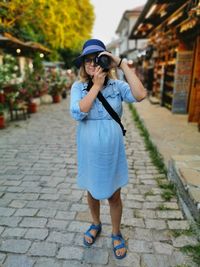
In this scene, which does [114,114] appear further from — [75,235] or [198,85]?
[198,85]

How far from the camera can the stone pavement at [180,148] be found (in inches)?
110

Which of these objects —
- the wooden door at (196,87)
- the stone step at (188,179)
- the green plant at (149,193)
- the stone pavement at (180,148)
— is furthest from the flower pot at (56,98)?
the green plant at (149,193)

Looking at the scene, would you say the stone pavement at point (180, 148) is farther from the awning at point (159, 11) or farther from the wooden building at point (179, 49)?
the awning at point (159, 11)

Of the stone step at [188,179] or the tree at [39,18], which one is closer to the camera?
the stone step at [188,179]

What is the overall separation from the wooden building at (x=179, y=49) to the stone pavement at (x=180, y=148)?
1.99ft

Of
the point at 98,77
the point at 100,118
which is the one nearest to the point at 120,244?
the point at 100,118

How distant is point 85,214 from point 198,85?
516cm

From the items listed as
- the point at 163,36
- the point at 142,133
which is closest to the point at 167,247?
the point at 142,133

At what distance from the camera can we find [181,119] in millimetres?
7477

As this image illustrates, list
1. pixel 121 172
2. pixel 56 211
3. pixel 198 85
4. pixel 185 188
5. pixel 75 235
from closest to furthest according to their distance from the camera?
pixel 121 172, pixel 75 235, pixel 185 188, pixel 56 211, pixel 198 85

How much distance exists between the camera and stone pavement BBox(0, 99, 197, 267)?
2.31 meters

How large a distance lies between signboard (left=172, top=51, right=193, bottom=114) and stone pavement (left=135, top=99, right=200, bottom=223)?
37cm

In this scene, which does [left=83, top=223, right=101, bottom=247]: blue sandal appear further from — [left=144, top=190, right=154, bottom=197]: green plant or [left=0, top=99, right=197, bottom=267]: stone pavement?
[left=144, top=190, right=154, bottom=197]: green plant

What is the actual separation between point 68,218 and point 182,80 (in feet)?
22.0
